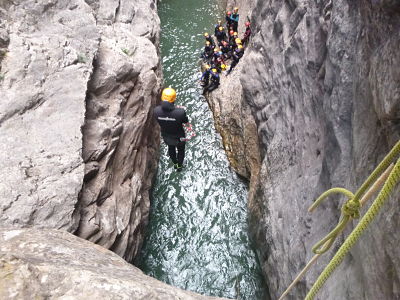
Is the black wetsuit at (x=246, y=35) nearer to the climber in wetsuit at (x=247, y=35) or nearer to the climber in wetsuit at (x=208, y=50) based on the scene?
the climber in wetsuit at (x=247, y=35)

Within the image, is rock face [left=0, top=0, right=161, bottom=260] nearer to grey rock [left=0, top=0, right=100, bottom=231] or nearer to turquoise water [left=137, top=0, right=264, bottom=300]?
grey rock [left=0, top=0, right=100, bottom=231]

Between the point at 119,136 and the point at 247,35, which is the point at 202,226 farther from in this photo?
the point at 247,35

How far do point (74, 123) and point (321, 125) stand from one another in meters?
4.15

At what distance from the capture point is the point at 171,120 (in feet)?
25.4

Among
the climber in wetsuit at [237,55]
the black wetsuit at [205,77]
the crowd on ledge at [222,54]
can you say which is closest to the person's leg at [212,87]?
the crowd on ledge at [222,54]

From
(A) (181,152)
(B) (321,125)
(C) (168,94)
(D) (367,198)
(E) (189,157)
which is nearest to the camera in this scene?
(D) (367,198)

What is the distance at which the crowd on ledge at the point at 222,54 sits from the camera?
39.1 feet

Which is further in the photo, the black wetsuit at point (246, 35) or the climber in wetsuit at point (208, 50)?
the climber in wetsuit at point (208, 50)

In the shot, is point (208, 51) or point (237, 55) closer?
point (237, 55)

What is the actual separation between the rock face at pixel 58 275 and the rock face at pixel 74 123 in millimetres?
1262

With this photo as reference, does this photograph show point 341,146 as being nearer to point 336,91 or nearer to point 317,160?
point 336,91

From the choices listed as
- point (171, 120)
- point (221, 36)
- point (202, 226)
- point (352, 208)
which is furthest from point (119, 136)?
point (221, 36)

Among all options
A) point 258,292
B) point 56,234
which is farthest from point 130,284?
point 258,292

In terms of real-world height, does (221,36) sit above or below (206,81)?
above
